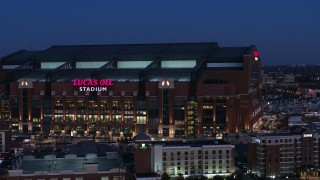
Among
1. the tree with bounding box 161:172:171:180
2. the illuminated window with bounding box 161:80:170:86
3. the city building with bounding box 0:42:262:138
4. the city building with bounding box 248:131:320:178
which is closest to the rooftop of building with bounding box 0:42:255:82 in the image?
the city building with bounding box 0:42:262:138

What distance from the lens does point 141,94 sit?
49.6 metres

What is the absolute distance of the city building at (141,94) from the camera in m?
47.9

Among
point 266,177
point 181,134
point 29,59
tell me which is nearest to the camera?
point 266,177

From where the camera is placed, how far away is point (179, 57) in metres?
53.5

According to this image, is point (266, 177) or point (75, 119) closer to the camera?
point (266, 177)

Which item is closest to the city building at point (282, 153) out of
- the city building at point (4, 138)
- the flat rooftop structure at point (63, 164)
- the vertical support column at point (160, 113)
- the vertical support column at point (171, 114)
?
the flat rooftop structure at point (63, 164)

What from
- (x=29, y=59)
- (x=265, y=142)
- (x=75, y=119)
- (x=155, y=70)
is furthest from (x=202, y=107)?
(x=29, y=59)

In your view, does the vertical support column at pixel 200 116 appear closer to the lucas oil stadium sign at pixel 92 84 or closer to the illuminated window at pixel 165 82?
the illuminated window at pixel 165 82

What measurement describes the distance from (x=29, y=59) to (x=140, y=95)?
14557 mm

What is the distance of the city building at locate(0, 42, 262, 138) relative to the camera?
4791 centimetres

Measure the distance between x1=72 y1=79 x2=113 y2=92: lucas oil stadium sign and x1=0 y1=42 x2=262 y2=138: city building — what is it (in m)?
0.08

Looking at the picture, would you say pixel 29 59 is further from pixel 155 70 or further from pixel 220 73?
pixel 220 73

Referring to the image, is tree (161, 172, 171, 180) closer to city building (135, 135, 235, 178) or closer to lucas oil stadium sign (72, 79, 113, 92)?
city building (135, 135, 235, 178)

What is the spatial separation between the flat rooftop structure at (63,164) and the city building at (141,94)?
1788 centimetres
